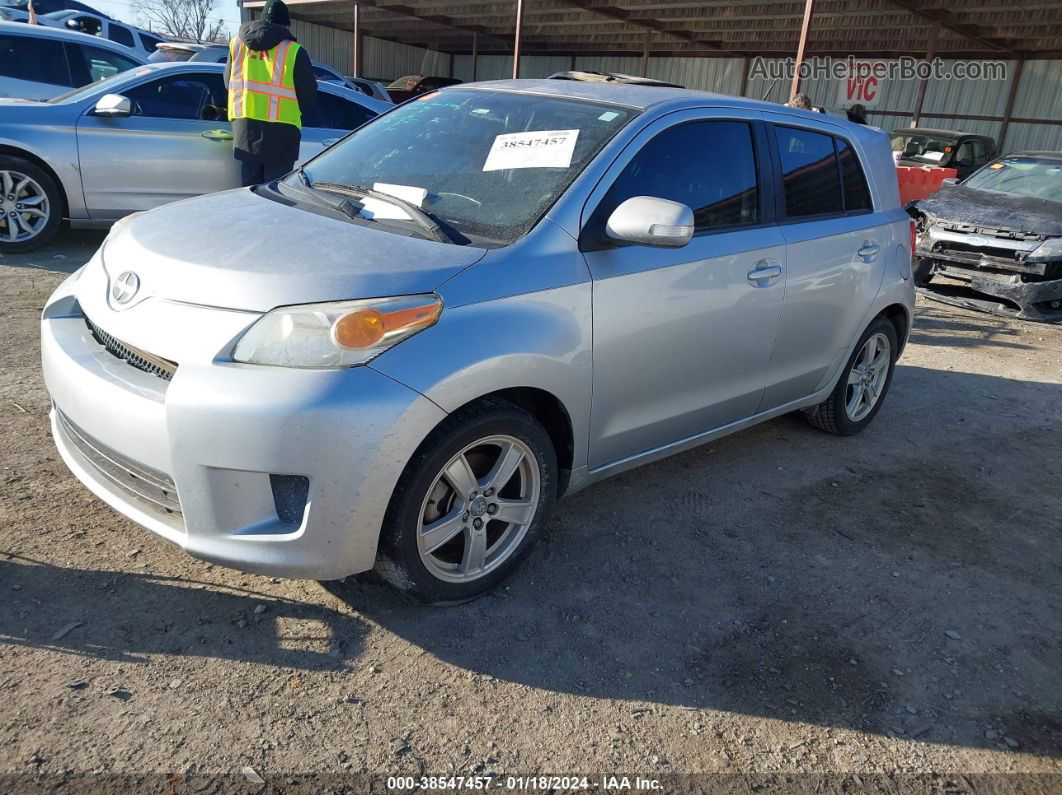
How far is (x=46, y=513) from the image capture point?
10.6 ft

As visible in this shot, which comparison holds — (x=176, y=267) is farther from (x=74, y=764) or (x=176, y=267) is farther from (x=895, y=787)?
(x=895, y=787)

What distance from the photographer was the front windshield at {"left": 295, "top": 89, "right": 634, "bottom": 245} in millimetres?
3062

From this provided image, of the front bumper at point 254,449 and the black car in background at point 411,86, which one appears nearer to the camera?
the front bumper at point 254,449

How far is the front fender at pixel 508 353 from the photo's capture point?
2.49 metres

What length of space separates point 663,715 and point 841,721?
551 mm

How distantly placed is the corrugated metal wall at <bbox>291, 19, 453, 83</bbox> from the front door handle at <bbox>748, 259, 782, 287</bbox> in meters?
26.2

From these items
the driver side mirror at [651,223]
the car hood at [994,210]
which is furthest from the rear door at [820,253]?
the car hood at [994,210]

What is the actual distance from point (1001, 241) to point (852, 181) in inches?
184

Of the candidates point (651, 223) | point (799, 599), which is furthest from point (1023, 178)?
point (651, 223)

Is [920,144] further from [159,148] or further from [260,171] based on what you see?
[159,148]

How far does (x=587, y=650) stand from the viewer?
2771 mm

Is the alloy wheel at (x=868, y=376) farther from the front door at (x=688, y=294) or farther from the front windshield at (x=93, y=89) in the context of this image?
the front windshield at (x=93, y=89)

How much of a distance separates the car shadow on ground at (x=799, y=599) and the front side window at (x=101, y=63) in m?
8.41

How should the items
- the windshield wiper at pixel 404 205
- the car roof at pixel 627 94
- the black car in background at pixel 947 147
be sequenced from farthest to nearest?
the black car in background at pixel 947 147, the car roof at pixel 627 94, the windshield wiper at pixel 404 205
